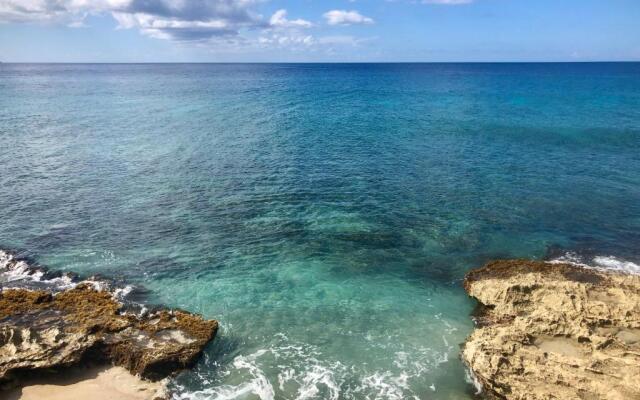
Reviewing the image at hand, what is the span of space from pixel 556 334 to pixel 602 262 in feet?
40.5

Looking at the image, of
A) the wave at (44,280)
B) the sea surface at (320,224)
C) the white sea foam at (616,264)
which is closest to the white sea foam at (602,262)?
the white sea foam at (616,264)

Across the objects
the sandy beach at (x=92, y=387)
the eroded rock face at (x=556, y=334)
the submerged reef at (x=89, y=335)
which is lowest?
the sandy beach at (x=92, y=387)

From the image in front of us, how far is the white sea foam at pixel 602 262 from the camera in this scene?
31.2 meters

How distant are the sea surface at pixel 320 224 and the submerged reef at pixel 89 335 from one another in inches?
62.5

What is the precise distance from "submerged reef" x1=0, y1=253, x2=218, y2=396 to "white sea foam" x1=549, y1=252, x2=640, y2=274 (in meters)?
26.2

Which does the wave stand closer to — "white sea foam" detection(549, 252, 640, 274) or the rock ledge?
the rock ledge

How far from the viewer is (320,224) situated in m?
39.5

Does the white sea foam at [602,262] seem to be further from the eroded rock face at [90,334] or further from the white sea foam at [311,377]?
the eroded rock face at [90,334]

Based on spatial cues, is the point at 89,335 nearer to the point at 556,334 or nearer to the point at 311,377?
the point at 311,377

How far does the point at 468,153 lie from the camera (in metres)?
60.5

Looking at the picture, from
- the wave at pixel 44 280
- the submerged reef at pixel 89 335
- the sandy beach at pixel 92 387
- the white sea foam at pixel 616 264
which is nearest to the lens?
the sandy beach at pixel 92 387

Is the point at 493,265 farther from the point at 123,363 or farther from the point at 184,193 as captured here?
the point at 184,193

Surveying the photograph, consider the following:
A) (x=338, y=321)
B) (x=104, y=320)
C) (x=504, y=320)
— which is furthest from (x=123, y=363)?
(x=504, y=320)

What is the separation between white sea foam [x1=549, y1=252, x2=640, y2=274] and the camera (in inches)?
1230
